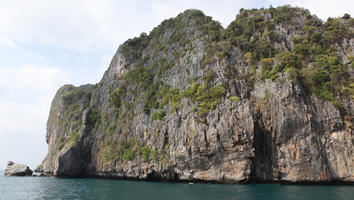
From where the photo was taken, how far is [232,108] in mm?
37344

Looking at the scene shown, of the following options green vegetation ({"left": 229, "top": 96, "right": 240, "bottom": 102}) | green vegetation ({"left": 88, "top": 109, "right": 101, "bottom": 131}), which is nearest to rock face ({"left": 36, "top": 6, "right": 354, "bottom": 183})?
green vegetation ({"left": 229, "top": 96, "right": 240, "bottom": 102})

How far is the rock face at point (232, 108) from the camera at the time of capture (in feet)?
109

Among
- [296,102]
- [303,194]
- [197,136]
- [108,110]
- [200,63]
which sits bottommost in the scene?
[303,194]

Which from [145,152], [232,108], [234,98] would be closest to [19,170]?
[145,152]

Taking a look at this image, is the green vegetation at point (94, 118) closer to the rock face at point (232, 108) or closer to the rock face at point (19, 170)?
the rock face at point (232, 108)

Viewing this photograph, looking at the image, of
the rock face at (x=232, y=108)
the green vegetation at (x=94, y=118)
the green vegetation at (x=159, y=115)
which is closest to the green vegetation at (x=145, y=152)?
the rock face at (x=232, y=108)

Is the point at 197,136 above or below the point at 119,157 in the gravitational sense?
above

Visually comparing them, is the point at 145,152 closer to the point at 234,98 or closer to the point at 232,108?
the point at 232,108

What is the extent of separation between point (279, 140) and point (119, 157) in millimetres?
34382

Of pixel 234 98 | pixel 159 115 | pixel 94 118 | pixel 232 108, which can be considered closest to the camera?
pixel 232 108

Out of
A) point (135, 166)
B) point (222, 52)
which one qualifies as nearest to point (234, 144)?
point (222, 52)

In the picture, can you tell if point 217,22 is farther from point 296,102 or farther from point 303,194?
point 303,194

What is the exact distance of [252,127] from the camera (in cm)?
3459

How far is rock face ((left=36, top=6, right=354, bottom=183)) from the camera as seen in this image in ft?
109
